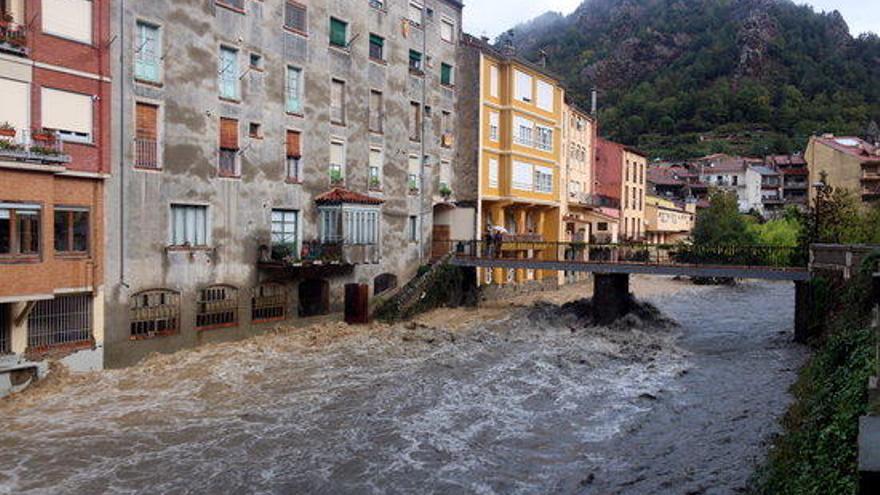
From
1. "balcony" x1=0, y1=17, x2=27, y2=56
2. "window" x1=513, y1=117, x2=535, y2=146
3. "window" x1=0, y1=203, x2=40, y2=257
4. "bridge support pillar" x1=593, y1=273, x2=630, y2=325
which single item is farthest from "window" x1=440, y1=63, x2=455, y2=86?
"window" x1=0, y1=203, x2=40, y2=257

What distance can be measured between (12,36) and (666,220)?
7479 centimetres

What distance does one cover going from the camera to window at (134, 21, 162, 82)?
79.2ft

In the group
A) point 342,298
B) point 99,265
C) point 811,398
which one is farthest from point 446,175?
point 811,398

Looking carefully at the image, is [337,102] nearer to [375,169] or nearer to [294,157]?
[294,157]

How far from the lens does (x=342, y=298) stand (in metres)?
33.5

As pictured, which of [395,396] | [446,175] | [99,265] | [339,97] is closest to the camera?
[395,396]

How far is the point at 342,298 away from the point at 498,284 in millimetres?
13675

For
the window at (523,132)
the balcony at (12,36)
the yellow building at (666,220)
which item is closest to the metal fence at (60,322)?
the balcony at (12,36)

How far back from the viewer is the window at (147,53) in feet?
79.2

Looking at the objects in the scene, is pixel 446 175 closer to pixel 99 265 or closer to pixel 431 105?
pixel 431 105

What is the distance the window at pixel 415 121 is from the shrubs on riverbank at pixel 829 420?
23575 millimetres

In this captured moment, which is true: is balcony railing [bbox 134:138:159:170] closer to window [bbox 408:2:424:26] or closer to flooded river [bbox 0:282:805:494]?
flooded river [bbox 0:282:805:494]

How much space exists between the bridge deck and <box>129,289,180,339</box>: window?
17.3 meters

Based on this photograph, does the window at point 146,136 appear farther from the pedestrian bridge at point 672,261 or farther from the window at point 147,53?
the pedestrian bridge at point 672,261
